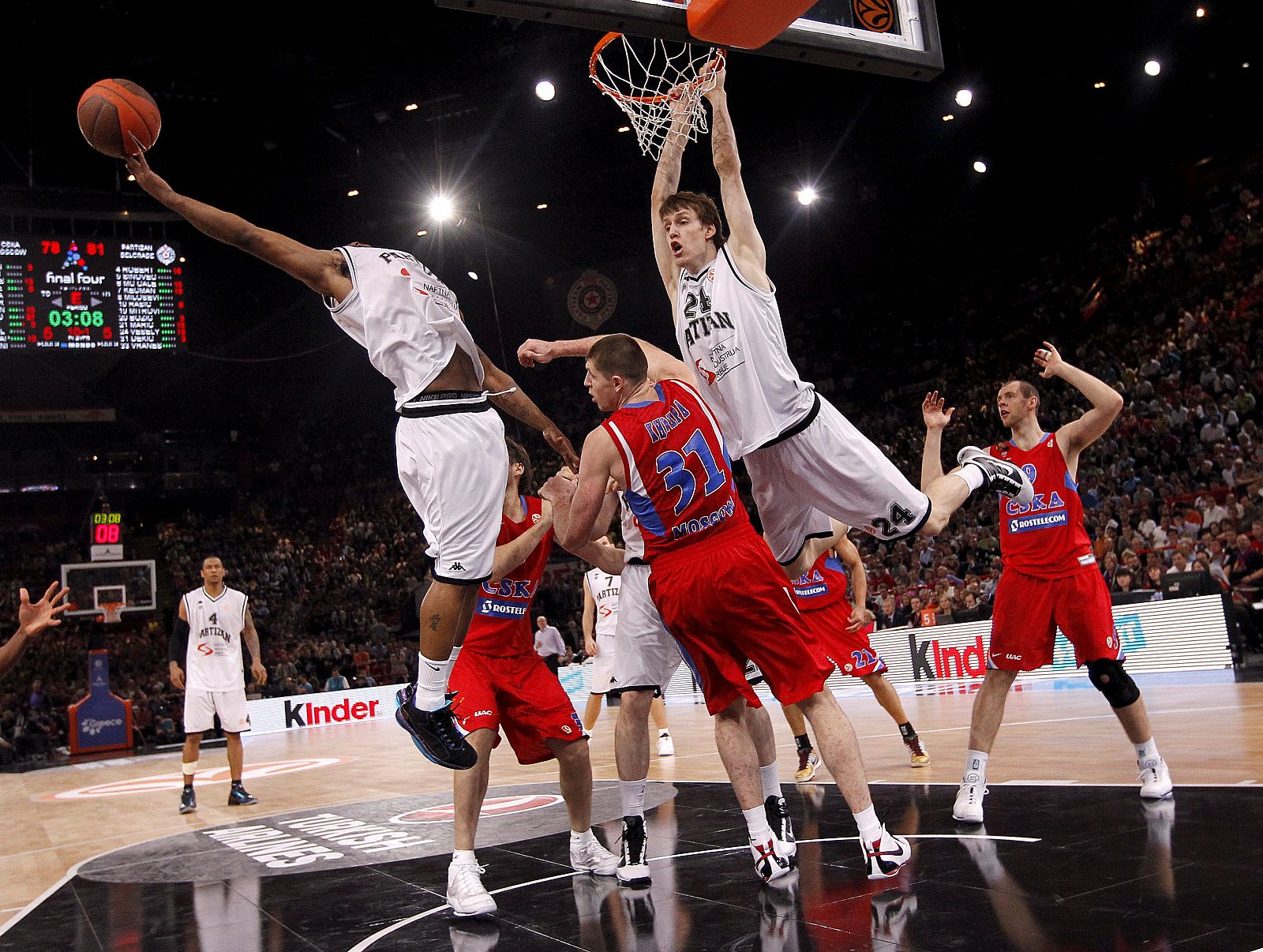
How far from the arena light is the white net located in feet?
44.9

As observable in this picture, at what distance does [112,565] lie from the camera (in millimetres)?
19031

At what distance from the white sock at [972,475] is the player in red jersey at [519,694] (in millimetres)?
1724

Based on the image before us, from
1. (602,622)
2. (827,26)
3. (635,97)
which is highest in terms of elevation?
(827,26)

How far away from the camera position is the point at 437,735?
418cm

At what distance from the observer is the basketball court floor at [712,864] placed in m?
3.47

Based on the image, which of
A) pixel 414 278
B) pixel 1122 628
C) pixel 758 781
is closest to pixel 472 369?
pixel 414 278

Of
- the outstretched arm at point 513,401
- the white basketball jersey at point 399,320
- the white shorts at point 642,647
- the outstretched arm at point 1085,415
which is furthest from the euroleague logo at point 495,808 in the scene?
the outstretched arm at point 1085,415

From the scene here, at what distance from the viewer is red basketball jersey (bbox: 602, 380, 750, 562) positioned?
13.9 ft

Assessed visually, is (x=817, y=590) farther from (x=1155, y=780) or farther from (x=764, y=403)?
(x=764, y=403)

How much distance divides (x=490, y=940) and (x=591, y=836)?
103 cm

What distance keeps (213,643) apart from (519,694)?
5543mm

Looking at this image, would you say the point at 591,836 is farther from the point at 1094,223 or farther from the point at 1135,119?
the point at 1094,223

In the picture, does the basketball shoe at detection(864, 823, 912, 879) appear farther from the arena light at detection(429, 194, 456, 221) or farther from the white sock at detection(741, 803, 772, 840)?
the arena light at detection(429, 194, 456, 221)

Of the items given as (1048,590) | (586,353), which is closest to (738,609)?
(586,353)
